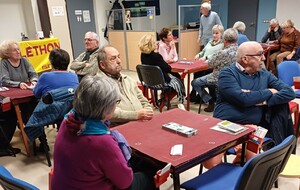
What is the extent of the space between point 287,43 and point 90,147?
535cm

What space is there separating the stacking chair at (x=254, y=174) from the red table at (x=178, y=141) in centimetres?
19

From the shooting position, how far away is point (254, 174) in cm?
123

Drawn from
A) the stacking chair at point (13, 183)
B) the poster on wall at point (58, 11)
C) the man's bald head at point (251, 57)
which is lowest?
the stacking chair at point (13, 183)

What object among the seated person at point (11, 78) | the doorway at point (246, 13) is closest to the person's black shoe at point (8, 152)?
the seated person at point (11, 78)

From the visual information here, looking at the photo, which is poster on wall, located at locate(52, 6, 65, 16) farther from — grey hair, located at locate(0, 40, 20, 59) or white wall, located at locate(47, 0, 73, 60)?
grey hair, located at locate(0, 40, 20, 59)

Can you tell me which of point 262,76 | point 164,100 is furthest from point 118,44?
point 262,76

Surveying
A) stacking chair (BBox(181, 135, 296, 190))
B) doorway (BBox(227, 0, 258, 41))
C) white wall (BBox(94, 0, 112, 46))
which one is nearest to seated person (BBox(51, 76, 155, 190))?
stacking chair (BBox(181, 135, 296, 190))

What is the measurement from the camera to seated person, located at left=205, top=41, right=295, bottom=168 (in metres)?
2.07

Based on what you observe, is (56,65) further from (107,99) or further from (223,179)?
(223,179)

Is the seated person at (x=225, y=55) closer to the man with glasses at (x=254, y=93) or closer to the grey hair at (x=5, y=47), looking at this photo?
the man with glasses at (x=254, y=93)

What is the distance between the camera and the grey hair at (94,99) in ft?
3.97

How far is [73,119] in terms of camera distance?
4.01 feet

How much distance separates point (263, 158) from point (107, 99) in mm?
694

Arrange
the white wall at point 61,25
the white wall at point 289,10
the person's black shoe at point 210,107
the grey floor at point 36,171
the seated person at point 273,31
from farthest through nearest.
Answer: the white wall at point 289,10 → the seated person at point 273,31 → the white wall at point 61,25 → the person's black shoe at point 210,107 → the grey floor at point 36,171
